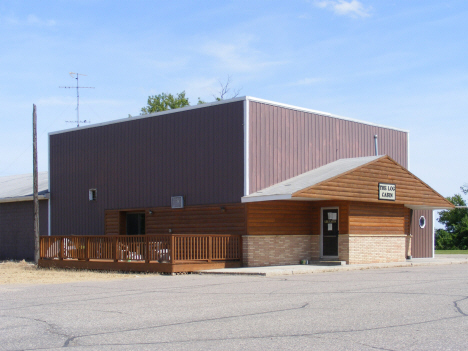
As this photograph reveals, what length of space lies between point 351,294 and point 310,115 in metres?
14.2

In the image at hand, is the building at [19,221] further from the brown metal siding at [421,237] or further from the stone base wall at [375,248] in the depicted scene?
the brown metal siding at [421,237]

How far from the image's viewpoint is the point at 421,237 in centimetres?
3127

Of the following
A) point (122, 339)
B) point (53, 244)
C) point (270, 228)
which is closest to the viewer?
point (122, 339)

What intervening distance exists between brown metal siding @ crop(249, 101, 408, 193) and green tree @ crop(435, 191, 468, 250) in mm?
42871

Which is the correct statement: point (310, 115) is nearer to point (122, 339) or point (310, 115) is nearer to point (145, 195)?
point (145, 195)

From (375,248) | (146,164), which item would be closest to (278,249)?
(375,248)

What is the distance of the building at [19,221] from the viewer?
3185 cm

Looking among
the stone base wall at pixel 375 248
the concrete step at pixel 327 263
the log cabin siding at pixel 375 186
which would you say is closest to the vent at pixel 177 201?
the concrete step at pixel 327 263

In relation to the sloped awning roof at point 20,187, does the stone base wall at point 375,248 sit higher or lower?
lower

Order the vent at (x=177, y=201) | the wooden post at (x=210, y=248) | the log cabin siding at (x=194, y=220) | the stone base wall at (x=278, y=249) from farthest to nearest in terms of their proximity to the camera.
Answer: the vent at (x=177, y=201) < the log cabin siding at (x=194, y=220) < the stone base wall at (x=278, y=249) < the wooden post at (x=210, y=248)

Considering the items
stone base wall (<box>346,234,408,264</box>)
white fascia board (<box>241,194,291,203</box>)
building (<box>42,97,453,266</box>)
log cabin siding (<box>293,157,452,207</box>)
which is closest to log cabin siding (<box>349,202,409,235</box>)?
building (<box>42,97,453,266</box>)

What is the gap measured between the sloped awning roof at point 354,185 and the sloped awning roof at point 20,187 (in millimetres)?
14728

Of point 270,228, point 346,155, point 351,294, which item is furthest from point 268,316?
point 346,155

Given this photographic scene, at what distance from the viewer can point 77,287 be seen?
1623 centimetres
